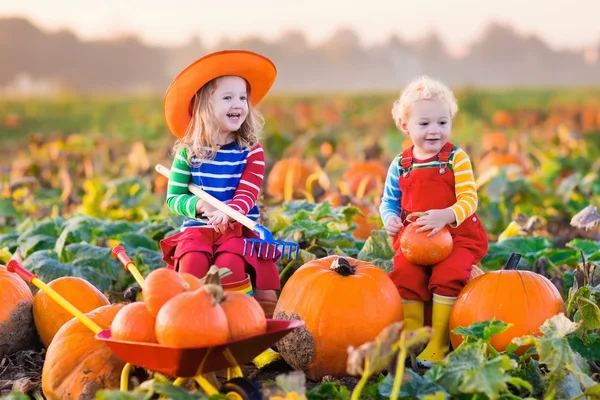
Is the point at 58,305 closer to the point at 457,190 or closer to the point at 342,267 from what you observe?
the point at 342,267

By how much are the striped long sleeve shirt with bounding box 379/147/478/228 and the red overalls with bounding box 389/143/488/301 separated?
35 millimetres

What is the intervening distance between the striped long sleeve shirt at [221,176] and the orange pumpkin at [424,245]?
0.72 metres

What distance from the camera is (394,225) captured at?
3658mm

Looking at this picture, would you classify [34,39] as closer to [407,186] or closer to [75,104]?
[75,104]

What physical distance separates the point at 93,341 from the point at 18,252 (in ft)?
5.12

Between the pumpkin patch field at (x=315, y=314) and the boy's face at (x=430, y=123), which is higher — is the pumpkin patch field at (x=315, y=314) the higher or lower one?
the lower one

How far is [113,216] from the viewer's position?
242 inches

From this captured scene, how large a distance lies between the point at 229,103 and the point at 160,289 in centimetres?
119

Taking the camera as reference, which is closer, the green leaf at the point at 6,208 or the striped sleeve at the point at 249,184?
the striped sleeve at the point at 249,184

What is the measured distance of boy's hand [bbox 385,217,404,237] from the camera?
3654mm

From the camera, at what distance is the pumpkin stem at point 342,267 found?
11.3 feet

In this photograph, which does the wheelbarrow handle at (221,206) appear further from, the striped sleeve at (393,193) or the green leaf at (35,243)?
the green leaf at (35,243)

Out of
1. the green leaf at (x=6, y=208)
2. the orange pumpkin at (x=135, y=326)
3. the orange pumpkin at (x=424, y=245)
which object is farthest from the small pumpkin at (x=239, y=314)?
the green leaf at (x=6, y=208)

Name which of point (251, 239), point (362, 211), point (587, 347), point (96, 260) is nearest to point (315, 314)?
point (251, 239)
